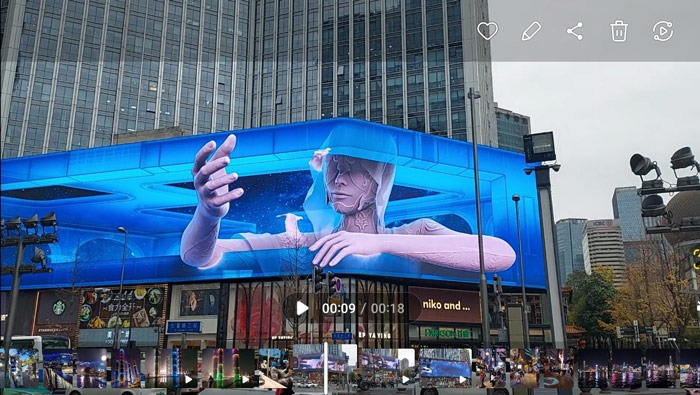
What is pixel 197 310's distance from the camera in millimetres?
47844

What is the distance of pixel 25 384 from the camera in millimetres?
14805

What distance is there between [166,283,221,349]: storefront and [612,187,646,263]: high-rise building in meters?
34.8

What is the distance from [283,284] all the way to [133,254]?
12.9 m

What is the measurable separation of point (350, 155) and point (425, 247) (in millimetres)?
9035

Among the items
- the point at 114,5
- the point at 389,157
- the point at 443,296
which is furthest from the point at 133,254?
the point at 114,5

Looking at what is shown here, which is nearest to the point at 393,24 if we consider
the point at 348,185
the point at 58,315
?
the point at 348,185

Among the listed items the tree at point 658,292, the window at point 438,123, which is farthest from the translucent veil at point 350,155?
the window at point 438,123

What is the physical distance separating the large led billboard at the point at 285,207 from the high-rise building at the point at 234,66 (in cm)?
2399

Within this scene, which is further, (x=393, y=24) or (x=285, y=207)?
(x=393, y=24)

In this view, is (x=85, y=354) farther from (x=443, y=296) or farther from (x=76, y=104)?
(x=76, y=104)

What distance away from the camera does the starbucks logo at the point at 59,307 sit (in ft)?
166

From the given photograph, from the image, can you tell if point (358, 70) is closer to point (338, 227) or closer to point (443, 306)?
point (338, 227)

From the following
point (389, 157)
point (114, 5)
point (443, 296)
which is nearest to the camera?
point (389, 157)
